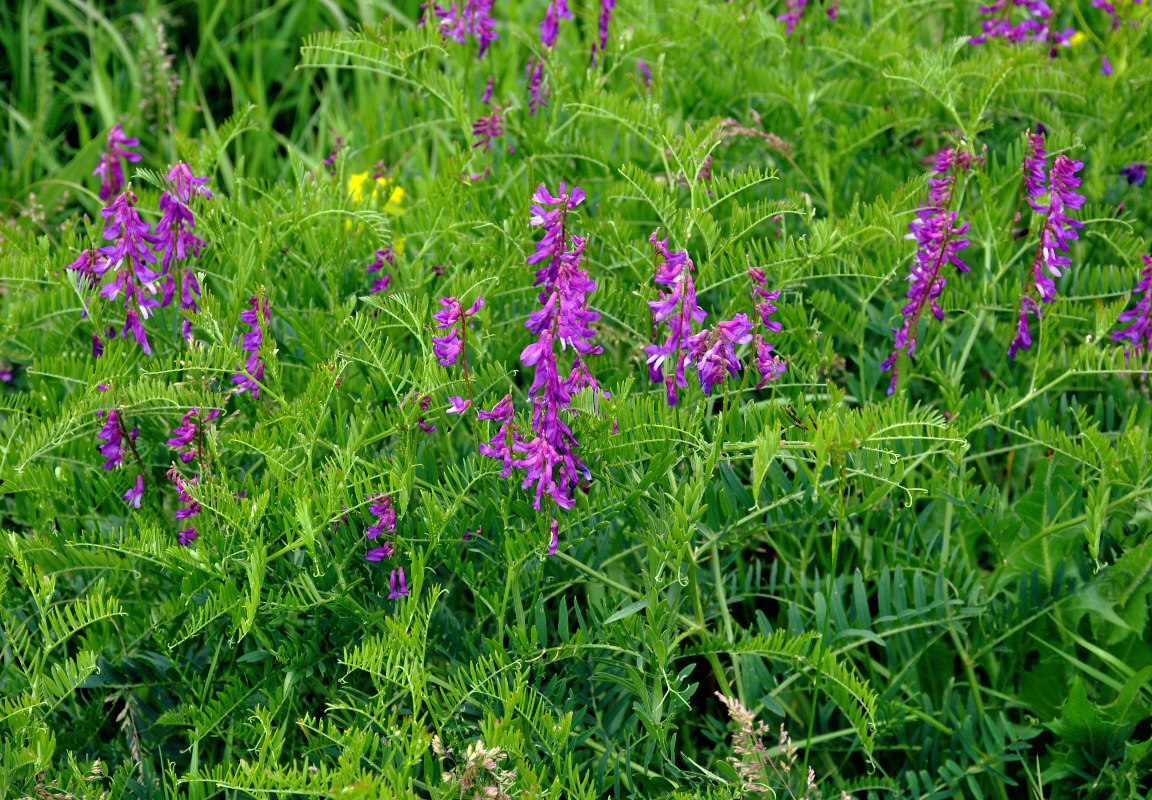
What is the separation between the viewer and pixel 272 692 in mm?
1598

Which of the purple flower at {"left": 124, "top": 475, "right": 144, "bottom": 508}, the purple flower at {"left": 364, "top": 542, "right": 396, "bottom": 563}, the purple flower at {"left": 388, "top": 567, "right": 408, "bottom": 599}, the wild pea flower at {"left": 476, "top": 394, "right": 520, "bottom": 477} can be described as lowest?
the purple flower at {"left": 388, "top": 567, "right": 408, "bottom": 599}

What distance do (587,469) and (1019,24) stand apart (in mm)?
1672

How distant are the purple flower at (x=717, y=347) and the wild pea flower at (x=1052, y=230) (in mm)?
564

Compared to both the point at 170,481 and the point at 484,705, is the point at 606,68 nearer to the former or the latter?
the point at 170,481

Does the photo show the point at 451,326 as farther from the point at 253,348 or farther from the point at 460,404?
the point at 253,348

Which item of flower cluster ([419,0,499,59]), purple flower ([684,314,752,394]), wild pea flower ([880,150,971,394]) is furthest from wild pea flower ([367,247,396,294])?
wild pea flower ([880,150,971,394])

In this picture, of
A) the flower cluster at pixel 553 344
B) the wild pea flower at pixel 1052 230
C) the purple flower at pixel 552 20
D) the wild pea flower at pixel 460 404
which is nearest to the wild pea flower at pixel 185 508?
the wild pea flower at pixel 460 404

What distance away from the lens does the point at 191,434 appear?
167 cm

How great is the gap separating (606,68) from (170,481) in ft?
4.88

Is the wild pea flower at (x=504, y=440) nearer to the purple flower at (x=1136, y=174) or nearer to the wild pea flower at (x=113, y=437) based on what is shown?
the wild pea flower at (x=113, y=437)

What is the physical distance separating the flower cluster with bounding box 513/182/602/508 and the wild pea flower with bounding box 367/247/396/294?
550mm

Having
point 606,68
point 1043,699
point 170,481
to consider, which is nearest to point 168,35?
point 606,68

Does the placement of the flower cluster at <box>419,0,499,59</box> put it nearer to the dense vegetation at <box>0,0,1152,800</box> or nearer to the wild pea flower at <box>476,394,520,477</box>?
the dense vegetation at <box>0,0,1152,800</box>

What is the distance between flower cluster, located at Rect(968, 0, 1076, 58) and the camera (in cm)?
250
